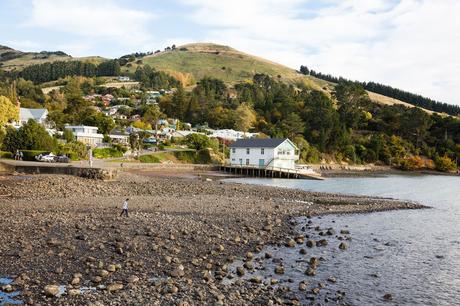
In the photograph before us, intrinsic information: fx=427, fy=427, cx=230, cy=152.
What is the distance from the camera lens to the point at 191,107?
454ft

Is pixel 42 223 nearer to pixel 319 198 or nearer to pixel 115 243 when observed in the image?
pixel 115 243

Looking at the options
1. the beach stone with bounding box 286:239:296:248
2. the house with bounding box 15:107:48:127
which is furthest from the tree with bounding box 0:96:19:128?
the beach stone with bounding box 286:239:296:248

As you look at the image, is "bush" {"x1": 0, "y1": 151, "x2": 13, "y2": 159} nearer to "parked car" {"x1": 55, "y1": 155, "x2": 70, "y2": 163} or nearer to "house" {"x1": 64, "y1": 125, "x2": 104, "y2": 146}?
"parked car" {"x1": 55, "y1": 155, "x2": 70, "y2": 163}

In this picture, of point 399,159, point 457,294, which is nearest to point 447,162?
point 399,159

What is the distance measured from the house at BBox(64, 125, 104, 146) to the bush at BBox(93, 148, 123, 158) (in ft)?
27.9

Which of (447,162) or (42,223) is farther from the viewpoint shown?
(447,162)

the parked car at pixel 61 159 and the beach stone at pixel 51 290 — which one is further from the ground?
the parked car at pixel 61 159

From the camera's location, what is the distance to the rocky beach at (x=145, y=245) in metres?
13.4

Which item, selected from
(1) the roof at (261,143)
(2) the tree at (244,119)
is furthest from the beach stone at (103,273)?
(2) the tree at (244,119)

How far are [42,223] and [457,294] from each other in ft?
62.3

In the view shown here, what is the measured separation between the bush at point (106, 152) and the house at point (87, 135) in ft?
27.9

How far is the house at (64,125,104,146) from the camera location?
3393 inches

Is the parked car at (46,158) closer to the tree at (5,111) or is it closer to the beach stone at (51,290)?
the tree at (5,111)

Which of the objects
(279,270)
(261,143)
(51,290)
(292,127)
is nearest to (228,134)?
(292,127)
